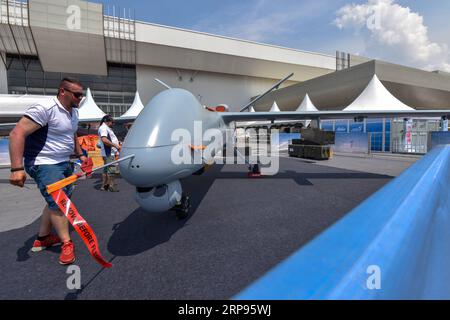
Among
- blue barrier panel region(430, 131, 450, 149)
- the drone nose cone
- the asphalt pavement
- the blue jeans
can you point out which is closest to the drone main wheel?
the asphalt pavement

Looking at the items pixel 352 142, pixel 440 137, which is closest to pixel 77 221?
pixel 440 137

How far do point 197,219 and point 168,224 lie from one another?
1.58ft

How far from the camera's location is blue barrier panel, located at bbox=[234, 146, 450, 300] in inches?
24.1

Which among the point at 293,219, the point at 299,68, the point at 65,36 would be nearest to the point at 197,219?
the point at 293,219

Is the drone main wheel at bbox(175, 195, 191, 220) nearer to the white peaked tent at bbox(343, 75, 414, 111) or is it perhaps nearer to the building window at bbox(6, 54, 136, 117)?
the white peaked tent at bbox(343, 75, 414, 111)

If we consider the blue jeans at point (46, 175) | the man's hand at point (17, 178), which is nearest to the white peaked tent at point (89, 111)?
the blue jeans at point (46, 175)

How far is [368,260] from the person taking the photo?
722 mm

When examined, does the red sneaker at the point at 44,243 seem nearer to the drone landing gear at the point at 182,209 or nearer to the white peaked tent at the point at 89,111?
the drone landing gear at the point at 182,209

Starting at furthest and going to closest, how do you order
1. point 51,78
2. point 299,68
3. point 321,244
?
point 299,68
point 51,78
point 321,244

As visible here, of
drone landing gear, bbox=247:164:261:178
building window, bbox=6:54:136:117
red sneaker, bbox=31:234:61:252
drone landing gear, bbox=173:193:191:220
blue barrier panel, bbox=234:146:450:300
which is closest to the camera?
blue barrier panel, bbox=234:146:450:300

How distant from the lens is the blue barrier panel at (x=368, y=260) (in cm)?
→ 61

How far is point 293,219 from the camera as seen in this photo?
3.56 meters

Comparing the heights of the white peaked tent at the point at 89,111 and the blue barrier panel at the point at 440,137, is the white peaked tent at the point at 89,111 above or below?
above
